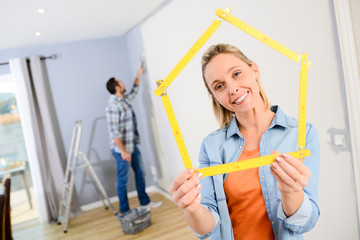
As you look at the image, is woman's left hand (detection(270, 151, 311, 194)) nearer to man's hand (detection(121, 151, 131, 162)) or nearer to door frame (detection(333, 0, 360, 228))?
door frame (detection(333, 0, 360, 228))

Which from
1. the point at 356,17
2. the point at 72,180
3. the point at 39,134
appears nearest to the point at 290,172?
the point at 356,17

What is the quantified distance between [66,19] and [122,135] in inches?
56.0

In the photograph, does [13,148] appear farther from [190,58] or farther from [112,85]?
[190,58]

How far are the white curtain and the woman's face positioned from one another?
12.0 ft

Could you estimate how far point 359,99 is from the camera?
4.84ft

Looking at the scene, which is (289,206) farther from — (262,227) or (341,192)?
(341,192)

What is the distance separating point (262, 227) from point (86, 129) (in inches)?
149

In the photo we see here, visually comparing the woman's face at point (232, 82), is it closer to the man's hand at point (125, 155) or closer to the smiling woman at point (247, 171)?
the smiling woman at point (247, 171)

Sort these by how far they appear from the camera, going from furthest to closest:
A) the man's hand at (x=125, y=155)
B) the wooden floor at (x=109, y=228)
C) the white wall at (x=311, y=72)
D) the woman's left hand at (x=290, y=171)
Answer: the man's hand at (x=125, y=155)
the wooden floor at (x=109, y=228)
the white wall at (x=311, y=72)
the woman's left hand at (x=290, y=171)

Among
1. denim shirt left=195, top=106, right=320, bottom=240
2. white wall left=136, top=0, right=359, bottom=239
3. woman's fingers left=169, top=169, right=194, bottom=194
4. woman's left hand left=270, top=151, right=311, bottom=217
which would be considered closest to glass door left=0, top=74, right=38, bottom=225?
white wall left=136, top=0, right=359, bottom=239

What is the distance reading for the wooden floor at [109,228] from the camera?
3.24 m

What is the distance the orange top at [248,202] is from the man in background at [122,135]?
2.71m

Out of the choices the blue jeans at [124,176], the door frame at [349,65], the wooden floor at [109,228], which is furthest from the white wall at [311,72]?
the blue jeans at [124,176]

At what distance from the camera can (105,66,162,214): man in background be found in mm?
3662
